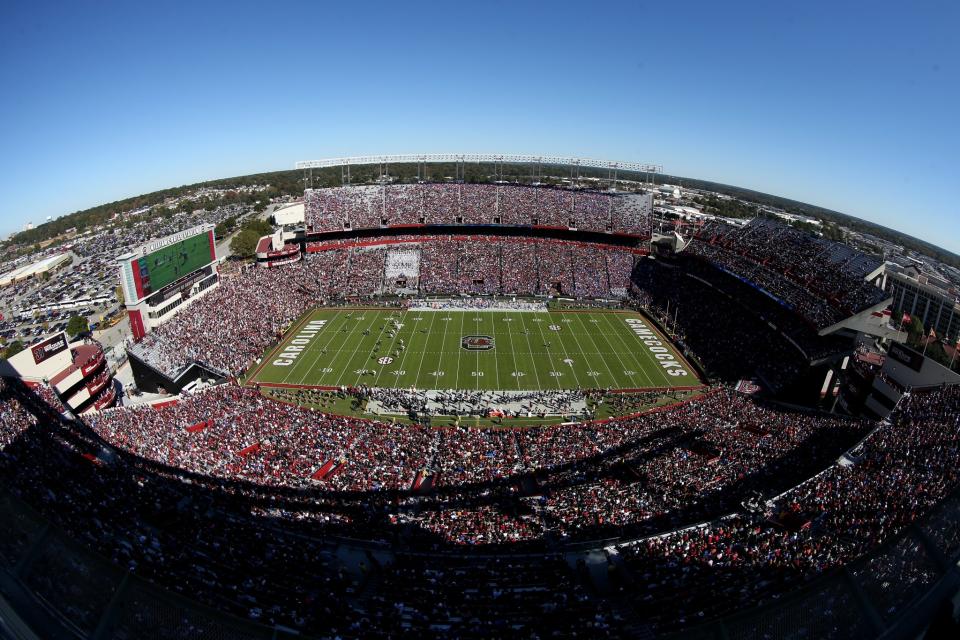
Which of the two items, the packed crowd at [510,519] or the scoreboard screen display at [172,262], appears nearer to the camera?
the packed crowd at [510,519]

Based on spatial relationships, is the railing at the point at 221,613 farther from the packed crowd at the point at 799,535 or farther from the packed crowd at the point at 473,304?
the packed crowd at the point at 473,304

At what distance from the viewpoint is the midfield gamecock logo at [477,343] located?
39.1 metres

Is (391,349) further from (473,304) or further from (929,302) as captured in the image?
(929,302)

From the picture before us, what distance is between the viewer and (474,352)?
38312 mm

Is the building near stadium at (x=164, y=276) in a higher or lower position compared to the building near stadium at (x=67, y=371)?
higher

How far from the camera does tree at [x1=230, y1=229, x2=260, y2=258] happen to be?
237ft

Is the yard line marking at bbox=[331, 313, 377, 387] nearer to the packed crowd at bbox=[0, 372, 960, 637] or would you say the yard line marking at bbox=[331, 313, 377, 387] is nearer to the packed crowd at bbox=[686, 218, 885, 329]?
the packed crowd at bbox=[0, 372, 960, 637]

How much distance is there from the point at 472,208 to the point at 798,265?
36.0m

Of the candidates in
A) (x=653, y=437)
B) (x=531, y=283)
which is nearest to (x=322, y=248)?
(x=531, y=283)

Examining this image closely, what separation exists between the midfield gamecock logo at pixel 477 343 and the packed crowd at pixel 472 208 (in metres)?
24.2

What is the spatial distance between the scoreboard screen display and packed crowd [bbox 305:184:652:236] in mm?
16819

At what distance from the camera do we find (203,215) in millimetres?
120062

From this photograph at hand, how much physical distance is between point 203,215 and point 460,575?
129 metres

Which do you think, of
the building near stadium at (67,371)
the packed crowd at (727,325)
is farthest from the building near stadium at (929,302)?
the building near stadium at (67,371)
